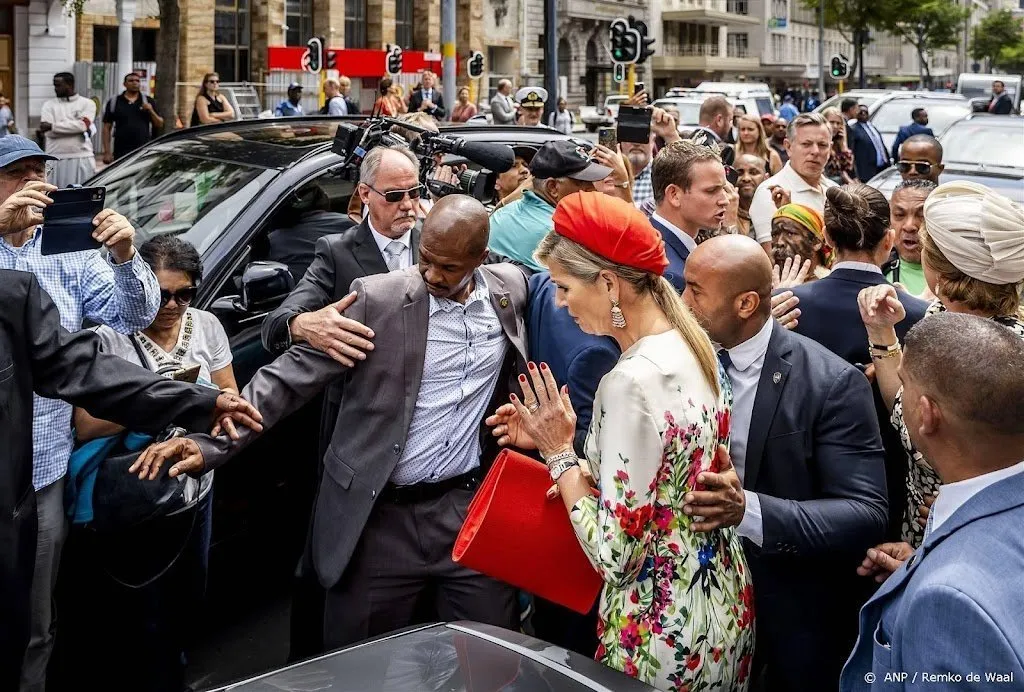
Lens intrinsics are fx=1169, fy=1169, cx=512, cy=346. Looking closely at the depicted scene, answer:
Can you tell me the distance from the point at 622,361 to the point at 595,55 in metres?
54.8

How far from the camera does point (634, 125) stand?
7078 millimetres

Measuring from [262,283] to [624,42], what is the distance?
10.8 metres

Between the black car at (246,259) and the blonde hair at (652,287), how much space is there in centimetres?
206

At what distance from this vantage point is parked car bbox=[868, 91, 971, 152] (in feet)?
70.2

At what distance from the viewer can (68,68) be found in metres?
25.2

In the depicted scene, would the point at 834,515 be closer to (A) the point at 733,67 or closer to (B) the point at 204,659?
(B) the point at 204,659

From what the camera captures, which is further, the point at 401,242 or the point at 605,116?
the point at 605,116

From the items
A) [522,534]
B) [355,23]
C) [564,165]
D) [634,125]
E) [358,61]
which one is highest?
[355,23]

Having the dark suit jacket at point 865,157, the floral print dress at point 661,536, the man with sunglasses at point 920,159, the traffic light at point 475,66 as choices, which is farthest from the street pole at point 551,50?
the floral print dress at point 661,536

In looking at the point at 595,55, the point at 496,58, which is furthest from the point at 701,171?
the point at 595,55

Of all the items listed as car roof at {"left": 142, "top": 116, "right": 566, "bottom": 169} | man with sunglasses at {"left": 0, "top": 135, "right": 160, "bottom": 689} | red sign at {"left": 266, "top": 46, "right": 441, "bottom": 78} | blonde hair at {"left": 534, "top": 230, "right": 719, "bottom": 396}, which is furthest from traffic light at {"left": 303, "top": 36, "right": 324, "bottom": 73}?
blonde hair at {"left": 534, "top": 230, "right": 719, "bottom": 396}

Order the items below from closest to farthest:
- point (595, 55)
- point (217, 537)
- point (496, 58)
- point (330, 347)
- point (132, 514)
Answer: point (330, 347) → point (132, 514) → point (217, 537) → point (496, 58) → point (595, 55)

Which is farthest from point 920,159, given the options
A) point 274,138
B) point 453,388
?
point 453,388

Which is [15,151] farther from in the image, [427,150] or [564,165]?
[564,165]
